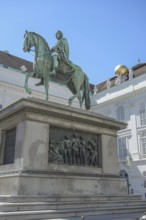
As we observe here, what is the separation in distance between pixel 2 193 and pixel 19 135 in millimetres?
1787

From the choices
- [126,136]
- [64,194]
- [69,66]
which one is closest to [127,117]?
[126,136]

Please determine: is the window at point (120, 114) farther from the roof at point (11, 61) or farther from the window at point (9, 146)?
the window at point (9, 146)

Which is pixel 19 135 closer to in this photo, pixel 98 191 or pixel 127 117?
pixel 98 191

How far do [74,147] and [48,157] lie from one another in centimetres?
118

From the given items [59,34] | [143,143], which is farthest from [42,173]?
[143,143]

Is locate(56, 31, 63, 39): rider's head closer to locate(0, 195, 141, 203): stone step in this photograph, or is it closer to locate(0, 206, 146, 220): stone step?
locate(0, 195, 141, 203): stone step

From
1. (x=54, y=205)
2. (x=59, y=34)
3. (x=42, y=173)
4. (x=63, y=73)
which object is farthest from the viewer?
(x=59, y=34)

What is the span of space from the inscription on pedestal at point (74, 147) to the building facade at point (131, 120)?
70.3 ft

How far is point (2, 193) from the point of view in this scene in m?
8.09

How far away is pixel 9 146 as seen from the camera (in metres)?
9.22

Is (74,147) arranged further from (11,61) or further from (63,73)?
(11,61)

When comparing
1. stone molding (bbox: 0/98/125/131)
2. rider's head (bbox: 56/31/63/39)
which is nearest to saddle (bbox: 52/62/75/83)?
rider's head (bbox: 56/31/63/39)

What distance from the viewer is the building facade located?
102 ft

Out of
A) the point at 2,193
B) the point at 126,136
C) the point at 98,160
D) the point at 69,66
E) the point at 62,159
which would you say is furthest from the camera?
the point at 126,136
